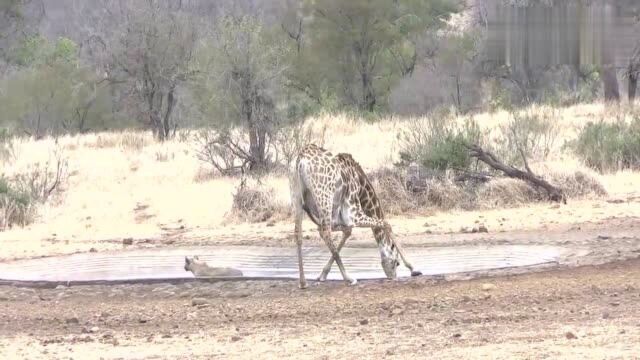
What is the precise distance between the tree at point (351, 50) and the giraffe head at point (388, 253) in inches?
1059

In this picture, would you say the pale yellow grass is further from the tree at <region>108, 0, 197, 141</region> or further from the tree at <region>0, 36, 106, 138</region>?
the tree at <region>0, 36, 106, 138</region>

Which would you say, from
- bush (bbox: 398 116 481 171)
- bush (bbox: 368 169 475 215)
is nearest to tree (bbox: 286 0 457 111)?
bush (bbox: 398 116 481 171)

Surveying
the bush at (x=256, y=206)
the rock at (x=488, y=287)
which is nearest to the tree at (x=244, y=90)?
the bush at (x=256, y=206)

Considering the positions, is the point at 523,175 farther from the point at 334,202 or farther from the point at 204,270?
the point at 204,270

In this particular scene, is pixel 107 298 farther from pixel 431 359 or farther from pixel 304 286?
pixel 431 359

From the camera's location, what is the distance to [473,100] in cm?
4462

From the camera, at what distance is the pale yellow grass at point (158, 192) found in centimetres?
1689

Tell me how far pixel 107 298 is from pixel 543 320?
5.18 metres

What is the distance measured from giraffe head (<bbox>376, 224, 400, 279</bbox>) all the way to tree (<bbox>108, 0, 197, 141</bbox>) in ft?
79.4

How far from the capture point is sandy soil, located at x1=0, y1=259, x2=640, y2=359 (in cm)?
794

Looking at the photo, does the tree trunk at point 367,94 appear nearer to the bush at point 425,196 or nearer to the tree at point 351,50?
the tree at point 351,50

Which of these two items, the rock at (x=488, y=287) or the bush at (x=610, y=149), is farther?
the bush at (x=610, y=149)

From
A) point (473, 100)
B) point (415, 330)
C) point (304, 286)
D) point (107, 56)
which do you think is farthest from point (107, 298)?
point (473, 100)

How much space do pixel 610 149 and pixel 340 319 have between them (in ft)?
39.1
